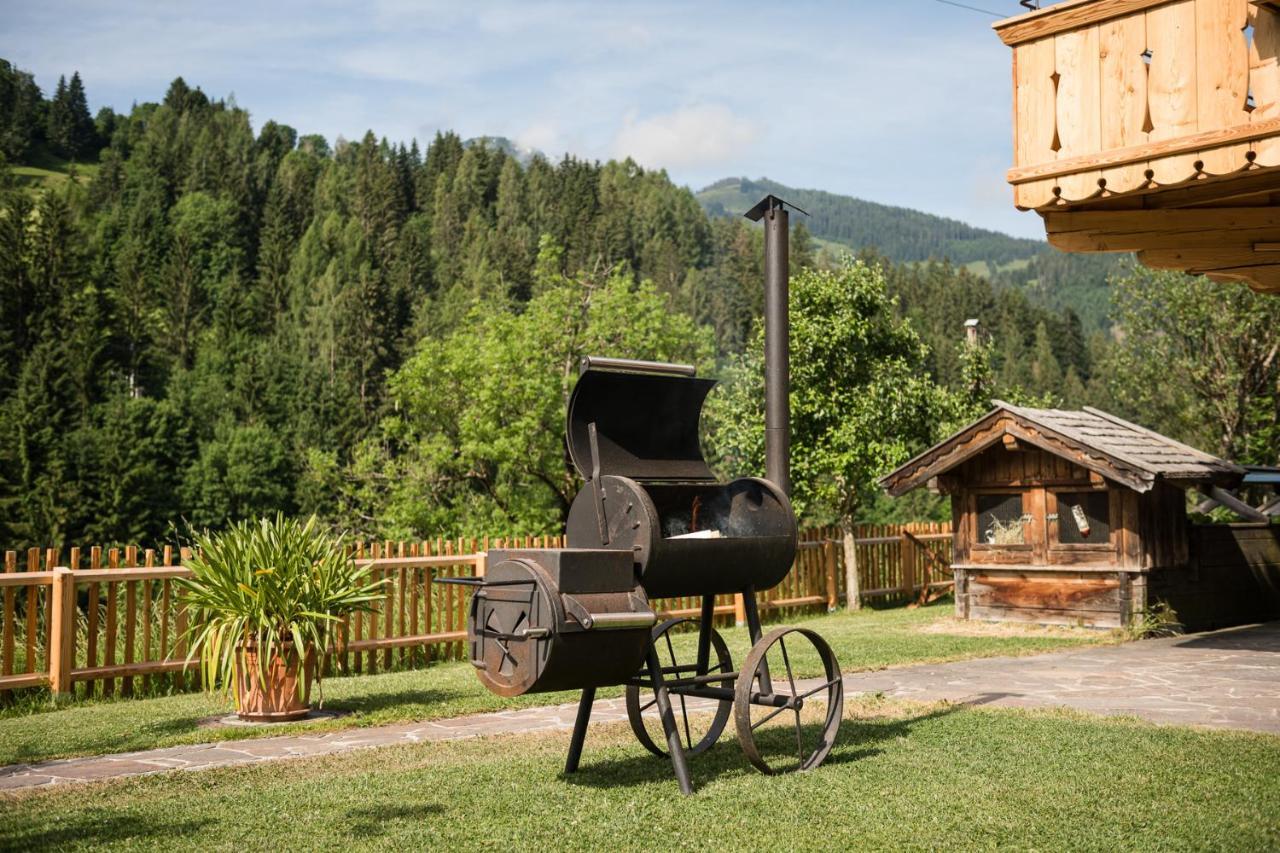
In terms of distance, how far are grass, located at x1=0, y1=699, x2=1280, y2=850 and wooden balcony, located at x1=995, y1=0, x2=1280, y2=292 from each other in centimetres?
361

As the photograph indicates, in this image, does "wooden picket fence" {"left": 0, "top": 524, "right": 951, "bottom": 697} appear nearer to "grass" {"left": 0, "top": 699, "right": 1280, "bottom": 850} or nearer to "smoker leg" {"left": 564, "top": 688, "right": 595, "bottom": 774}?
"grass" {"left": 0, "top": 699, "right": 1280, "bottom": 850}

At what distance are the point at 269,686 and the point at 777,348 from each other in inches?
193

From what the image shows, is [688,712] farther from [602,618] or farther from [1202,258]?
[1202,258]

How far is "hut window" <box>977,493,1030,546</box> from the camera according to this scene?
1700cm

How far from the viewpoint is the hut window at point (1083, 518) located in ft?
52.5

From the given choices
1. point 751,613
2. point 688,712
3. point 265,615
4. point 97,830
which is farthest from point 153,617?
point 751,613

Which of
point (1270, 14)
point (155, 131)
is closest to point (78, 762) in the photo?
point (1270, 14)

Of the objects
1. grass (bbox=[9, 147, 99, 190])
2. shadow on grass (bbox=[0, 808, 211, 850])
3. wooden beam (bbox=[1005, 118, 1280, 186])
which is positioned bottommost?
shadow on grass (bbox=[0, 808, 211, 850])

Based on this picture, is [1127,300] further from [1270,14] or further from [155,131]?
[155,131]

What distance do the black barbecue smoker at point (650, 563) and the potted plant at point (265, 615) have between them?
9.88 feet

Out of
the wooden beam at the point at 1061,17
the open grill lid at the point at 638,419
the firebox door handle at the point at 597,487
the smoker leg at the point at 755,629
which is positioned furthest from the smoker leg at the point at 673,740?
the wooden beam at the point at 1061,17

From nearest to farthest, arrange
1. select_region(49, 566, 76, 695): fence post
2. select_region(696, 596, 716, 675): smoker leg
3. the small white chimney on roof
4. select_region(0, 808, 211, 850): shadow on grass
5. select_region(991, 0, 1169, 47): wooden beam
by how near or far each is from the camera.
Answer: select_region(0, 808, 211, 850): shadow on grass → select_region(991, 0, 1169, 47): wooden beam → select_region(696, 596, 716, 675): smoker leg → select_region(49, 566, 76, 695): fence post → the small white chimney on roof

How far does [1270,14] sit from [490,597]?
558 centimetres

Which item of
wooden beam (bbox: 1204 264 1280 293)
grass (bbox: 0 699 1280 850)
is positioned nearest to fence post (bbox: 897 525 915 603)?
wooden beam (bbox: 1204 264 1280 293)
